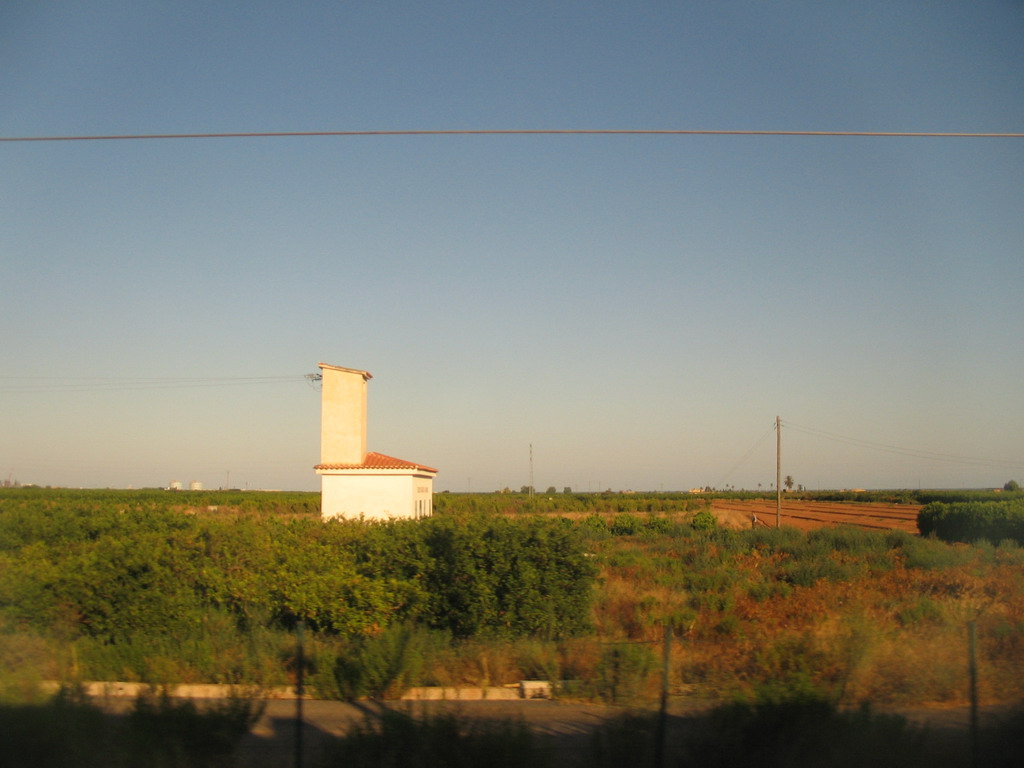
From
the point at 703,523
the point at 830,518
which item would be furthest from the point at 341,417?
the point at 830,518

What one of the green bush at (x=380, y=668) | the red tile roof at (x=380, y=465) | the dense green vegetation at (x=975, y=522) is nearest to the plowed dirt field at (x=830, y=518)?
the dense green vegetation at (x=975, y=522)

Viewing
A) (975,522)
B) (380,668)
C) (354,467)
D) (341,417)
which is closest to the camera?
(380,668)

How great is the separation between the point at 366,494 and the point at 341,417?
284 centimetres

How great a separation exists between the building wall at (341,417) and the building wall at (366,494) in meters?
0.86

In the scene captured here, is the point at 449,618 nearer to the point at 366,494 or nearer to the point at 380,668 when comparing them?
the point at 380,668

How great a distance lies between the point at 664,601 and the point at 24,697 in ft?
40.7

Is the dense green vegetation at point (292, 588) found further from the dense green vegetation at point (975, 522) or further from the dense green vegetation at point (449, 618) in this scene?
the dense green vegetation at point (975, 522)

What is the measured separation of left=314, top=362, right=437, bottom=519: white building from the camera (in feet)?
81.2

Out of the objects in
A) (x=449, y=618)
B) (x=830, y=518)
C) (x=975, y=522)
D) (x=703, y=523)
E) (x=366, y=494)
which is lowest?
(x=830, y=518)

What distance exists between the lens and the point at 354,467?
24828 mm

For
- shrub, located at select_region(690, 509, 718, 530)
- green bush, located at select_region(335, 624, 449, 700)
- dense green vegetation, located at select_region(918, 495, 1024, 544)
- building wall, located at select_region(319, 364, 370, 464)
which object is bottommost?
shrub, located at select_region(690, 509, 718, 530)

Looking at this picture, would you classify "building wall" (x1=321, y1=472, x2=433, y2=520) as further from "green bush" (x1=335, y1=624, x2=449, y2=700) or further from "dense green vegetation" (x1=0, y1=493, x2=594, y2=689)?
"green bush" (x1=335, y1=624, x2=449, y2=700)

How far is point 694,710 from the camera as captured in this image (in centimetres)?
798

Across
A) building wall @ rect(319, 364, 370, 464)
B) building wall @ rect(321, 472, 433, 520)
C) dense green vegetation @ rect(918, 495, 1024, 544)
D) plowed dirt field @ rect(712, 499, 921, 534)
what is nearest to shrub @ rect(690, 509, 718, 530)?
plowed dirt field @ rect(712, 499, 921, 534)
